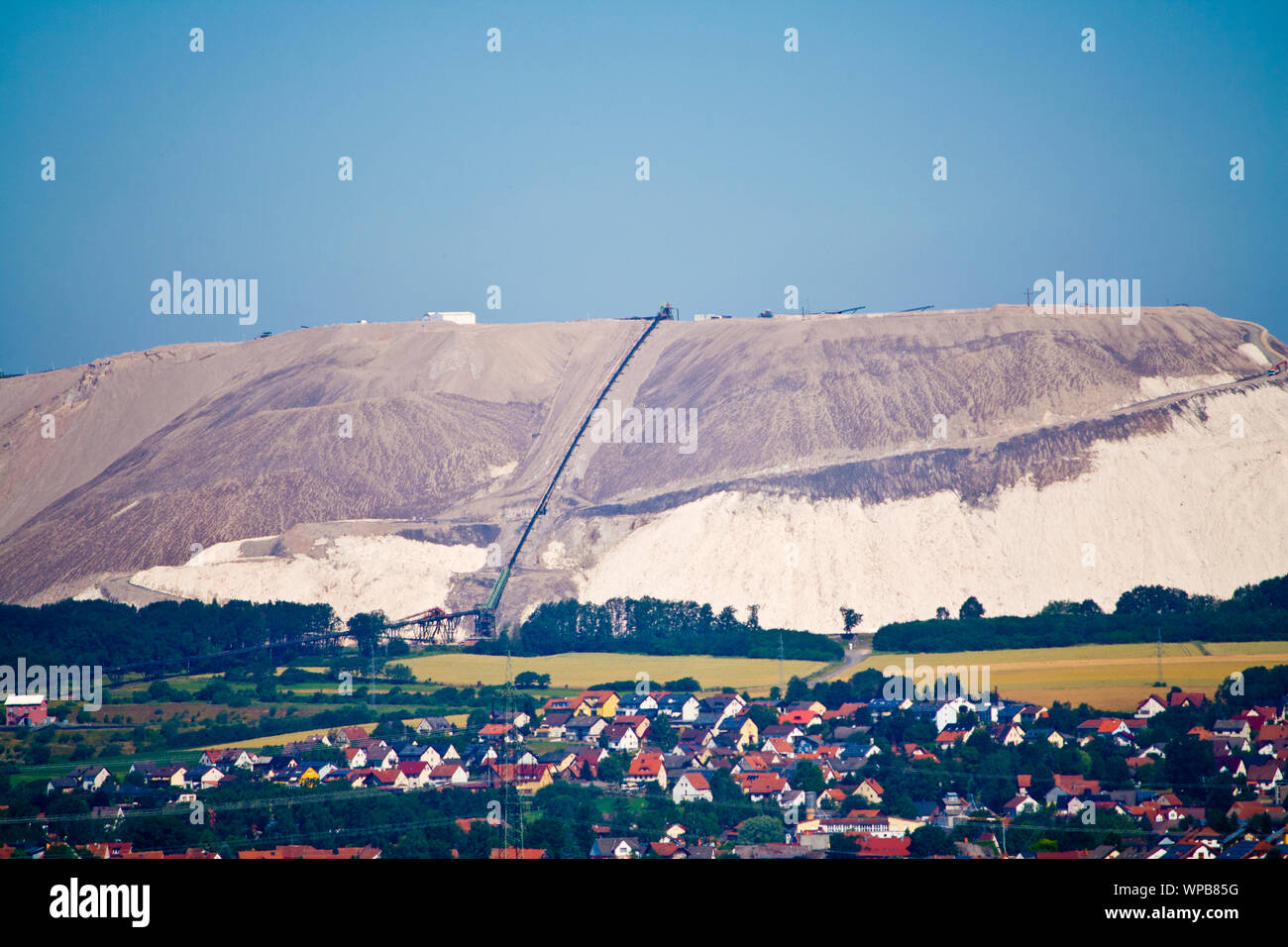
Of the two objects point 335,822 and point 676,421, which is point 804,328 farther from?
point 335,822

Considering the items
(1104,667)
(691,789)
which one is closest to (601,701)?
(691,789)

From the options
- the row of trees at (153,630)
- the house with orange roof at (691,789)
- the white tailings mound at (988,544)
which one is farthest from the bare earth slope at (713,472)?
the house with orange roof at (691,789)

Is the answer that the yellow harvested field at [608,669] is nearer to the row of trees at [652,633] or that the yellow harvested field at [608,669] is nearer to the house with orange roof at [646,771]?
the row of trees at [652,633]

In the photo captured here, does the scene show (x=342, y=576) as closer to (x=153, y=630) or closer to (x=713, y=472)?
(x=153, y=630)

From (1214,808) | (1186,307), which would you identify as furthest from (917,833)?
(1186,307)

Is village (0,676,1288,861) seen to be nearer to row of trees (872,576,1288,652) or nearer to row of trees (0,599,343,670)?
row of trees (872,576,1288,652)
